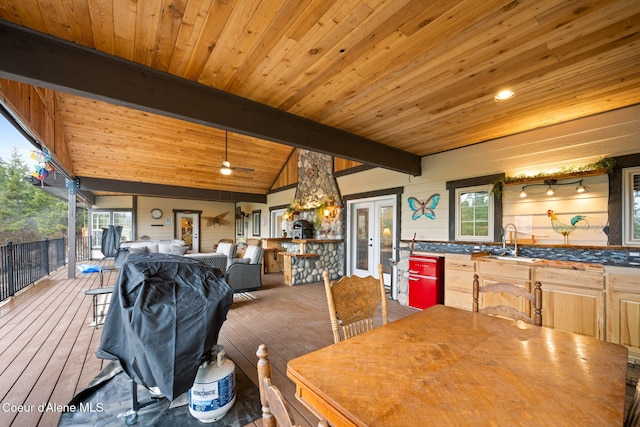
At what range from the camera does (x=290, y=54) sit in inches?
85.4

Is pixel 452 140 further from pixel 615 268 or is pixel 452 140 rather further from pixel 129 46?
pixel 129 46

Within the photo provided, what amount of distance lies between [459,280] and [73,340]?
4965 mm

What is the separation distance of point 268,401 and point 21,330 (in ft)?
15.2

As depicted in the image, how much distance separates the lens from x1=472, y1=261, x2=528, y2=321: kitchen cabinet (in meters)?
3.16

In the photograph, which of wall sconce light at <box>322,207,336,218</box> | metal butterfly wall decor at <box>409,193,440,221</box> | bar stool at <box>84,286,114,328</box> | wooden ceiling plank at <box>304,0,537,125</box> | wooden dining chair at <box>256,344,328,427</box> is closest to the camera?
wooden dining chair at <box>256,344,328,427</box>

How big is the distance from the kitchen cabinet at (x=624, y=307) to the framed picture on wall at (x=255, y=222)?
987 cm

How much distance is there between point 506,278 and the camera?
3.32 m

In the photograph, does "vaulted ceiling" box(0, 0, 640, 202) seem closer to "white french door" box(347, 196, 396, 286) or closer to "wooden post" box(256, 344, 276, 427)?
"wooden post" box(256, 344, 276, 427)

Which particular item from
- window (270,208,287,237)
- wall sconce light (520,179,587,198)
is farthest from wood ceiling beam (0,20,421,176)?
window (270,208,287,237)

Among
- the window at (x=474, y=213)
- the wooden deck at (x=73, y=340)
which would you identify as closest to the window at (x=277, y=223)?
the wooden deck at (x=73, y=340)

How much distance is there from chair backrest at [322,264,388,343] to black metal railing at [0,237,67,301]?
6147mm

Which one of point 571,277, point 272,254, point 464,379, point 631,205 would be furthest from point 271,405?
point 272,254

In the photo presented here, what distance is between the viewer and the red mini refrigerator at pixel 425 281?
4.19 meters

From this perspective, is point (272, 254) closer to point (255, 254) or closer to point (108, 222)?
point (255, 254)
